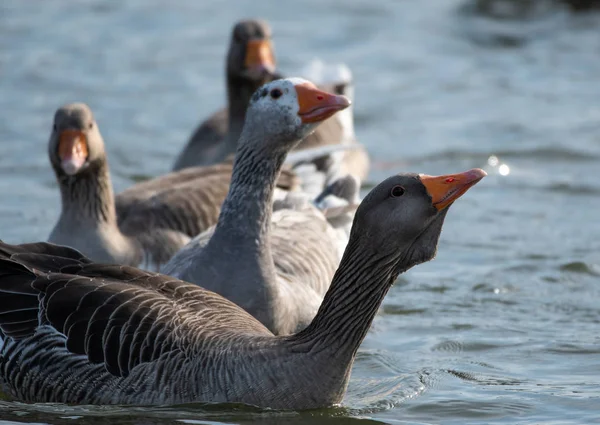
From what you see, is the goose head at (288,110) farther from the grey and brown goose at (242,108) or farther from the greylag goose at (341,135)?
the grey and brown goose at (242,108)

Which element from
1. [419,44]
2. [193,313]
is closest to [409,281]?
[193,313]

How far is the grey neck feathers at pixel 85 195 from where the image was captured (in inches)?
411

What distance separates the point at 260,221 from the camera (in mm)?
8922

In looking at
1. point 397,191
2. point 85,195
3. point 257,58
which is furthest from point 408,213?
point 257,58

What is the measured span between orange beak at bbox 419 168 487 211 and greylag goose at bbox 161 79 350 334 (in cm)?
201

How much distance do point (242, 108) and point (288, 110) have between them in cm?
489

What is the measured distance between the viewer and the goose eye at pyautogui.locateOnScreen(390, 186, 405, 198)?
6977 mm

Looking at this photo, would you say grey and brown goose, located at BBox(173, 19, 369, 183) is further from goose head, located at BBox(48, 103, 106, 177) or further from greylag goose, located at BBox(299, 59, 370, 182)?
goose head, located at BBox(48, 103, 106, 177)

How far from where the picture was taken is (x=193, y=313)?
760cm

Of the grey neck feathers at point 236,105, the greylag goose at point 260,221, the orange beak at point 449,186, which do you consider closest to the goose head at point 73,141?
the greylag goose at point 260,221

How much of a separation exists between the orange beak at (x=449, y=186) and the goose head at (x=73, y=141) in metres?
4.06

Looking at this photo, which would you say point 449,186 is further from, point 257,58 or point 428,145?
point 428,145

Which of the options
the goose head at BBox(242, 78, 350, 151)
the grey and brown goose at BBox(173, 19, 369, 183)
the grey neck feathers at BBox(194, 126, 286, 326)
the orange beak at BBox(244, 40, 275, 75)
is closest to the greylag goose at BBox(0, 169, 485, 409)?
the grey neck feathers at BBox(194, 126, 286, 326)

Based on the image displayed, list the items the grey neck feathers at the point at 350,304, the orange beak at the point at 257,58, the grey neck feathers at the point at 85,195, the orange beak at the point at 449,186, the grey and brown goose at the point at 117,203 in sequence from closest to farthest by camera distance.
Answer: the orange beak at the point at 449,186 < the grey neck feathers at the point at 350,304 < the grey and brown goose at the point at 117,203 < the grey neck feathers at the point at 85,195 < the orange beak at the point at 257,58
